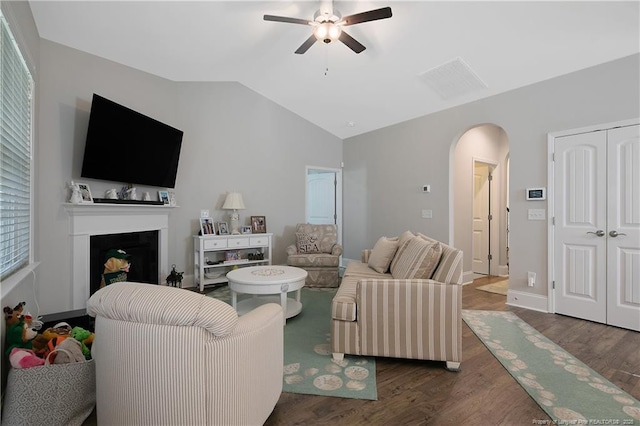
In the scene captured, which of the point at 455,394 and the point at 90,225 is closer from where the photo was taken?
→ the point at 455,394

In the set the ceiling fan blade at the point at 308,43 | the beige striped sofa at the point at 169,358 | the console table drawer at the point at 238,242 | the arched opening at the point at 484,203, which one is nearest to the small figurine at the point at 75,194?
the console table drawer at the point at 238,242

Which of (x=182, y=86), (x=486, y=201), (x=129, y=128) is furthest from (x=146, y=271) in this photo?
(x=486, y=201)

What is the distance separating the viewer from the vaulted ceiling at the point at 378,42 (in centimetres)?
270

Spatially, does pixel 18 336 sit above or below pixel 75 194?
below

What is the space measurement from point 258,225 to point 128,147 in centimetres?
214

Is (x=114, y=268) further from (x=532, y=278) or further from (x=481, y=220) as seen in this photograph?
(x=481, y=220)

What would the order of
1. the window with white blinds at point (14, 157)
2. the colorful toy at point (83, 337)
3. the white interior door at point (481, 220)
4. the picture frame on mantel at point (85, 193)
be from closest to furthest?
1. the window with white blinds at point (14, 157)
2. the colorful toy at point (83, 337)
3. the picture frame on mantel at point (85, 193)
4. the white interior door at point (481, 220)

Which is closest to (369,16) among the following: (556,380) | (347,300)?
(347,300)

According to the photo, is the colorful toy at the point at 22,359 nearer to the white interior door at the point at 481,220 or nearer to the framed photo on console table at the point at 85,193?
the framed photo on console table at the point at 85,193

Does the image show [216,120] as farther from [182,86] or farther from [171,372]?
[171,372]

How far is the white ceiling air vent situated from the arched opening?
3.51ft

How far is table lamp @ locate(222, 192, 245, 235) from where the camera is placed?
4570mm

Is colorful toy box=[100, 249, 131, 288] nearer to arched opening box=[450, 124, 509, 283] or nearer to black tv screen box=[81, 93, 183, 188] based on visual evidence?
black tv screen box=[81, 93, 183, 188]

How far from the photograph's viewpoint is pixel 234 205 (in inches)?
180
